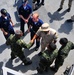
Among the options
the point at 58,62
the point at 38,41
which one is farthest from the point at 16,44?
the point at 58,62

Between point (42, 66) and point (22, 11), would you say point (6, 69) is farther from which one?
point (22, 11)

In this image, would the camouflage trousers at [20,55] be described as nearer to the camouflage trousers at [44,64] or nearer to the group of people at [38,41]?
the group of people at [38,41]

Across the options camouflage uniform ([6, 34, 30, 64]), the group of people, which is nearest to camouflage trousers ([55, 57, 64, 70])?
the group of people

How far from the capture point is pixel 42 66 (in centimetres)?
752

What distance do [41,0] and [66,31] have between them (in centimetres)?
212

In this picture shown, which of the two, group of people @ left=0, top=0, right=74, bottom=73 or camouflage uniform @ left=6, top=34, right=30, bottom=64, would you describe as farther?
camouflage uniform @ left=6, top=34, right=30, bottom=64

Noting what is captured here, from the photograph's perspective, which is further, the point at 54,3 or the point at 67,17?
the point at 54,3

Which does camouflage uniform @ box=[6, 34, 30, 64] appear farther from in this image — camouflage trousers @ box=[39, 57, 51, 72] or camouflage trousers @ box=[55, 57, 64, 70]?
camouflage trousers @ box=[55, 57, 64, 70]

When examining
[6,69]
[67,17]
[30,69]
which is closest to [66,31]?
[67,17]

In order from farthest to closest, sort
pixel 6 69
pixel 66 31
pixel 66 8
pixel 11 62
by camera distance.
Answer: pixel 66 8 → pixel 66 31 → pixel 11 62 → pixel 6 69

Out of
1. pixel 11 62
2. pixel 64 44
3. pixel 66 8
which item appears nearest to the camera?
pixel 64 44

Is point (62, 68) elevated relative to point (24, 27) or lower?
lower

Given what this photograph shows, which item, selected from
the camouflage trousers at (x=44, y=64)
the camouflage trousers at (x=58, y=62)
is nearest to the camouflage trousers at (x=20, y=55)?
the camouflage trousers at (x=44, y=64)

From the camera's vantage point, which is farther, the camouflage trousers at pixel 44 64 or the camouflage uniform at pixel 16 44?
the camouflage uniform at pixel 16 44
